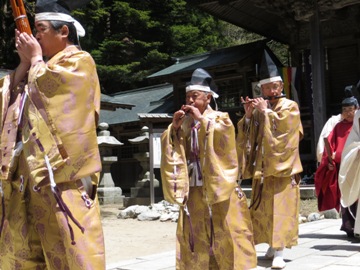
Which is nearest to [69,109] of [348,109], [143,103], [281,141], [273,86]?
[281,141]

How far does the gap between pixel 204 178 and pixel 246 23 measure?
14.6 meters

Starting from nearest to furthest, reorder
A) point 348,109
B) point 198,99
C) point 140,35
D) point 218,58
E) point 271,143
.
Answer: point 198,99
point 271,143
point 348,109
point 218,58
point 140,35

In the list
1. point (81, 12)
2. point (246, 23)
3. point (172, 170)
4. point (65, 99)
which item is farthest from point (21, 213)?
point (81, 12)

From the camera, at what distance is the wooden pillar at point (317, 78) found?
13.6 meters

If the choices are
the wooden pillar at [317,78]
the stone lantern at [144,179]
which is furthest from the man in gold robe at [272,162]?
the stone lantern at [144,179]

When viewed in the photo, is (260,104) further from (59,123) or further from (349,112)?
(59,123)

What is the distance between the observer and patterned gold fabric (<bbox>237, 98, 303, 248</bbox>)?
536cm

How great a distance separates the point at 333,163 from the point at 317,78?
7105mm

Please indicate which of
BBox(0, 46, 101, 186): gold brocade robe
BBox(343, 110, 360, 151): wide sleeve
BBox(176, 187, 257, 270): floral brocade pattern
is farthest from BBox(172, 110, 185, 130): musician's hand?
BBox(343, 110, 360, 151): wide sleeve

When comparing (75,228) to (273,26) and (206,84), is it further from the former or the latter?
(273,26)

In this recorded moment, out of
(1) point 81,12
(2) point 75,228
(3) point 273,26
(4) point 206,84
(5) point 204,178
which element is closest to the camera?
(2) point 75,228

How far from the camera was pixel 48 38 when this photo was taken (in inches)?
114

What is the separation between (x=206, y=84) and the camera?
4.65 metres

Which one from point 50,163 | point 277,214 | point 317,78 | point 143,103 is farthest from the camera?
point 143,103
